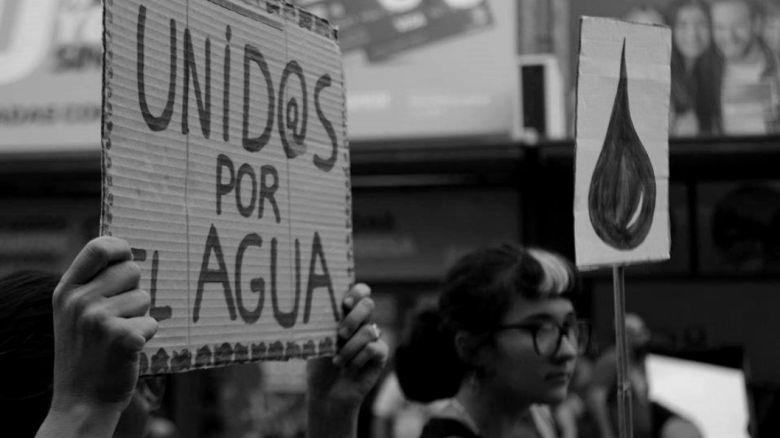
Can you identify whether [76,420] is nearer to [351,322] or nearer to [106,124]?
[106,124]

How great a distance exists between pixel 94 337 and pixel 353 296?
0.97 meters

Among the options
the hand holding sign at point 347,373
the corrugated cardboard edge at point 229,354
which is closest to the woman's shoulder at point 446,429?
the hand holding sign at point 347,373

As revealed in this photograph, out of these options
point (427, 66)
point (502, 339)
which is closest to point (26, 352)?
point (502, 339)

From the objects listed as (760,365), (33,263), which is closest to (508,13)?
(760,365)

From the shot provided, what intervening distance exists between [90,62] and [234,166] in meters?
8.13

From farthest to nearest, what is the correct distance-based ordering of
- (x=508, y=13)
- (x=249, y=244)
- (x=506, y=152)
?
1. (x=508, y=13)
2. (x=506, y=152)
3. (x=249, y=244)

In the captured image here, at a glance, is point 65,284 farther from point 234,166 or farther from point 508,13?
point 508,13

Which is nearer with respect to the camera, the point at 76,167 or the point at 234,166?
the point at 234,166

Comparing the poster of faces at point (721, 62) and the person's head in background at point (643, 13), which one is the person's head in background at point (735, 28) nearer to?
the poster of faces at point (721, 62)

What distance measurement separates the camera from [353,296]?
8.45 ft

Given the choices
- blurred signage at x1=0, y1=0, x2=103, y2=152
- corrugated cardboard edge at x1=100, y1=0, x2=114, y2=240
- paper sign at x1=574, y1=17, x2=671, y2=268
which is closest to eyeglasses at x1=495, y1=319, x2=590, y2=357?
paper sign at x1=574, y1=17, x2=671, y2=268

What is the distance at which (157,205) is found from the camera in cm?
202

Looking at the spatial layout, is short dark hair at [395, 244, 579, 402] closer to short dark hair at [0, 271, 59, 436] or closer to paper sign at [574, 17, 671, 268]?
paper sign at [574, 17, 671, 268]

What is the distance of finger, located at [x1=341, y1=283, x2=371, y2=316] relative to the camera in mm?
2564
